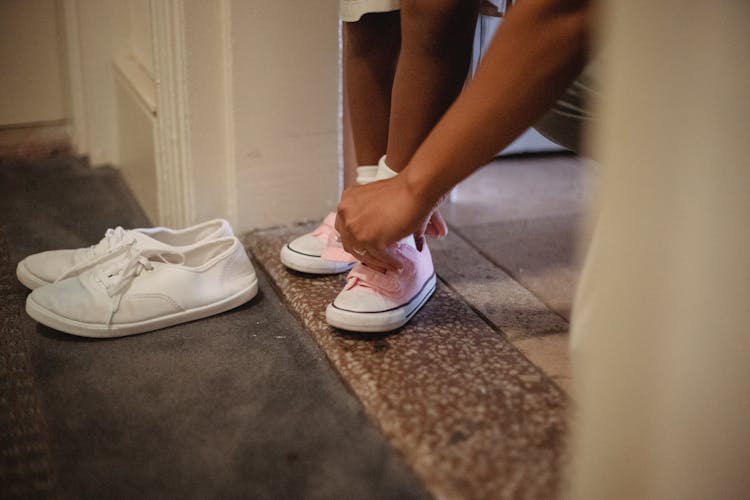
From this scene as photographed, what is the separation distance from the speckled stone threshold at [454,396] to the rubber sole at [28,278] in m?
0.34

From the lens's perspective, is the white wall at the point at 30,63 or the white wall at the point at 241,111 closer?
the white wall at the point at 241,111

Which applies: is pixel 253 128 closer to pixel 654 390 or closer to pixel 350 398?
pixel 350 398

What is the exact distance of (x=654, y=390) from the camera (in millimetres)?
572

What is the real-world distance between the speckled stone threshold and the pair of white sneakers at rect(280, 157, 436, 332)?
0.02m

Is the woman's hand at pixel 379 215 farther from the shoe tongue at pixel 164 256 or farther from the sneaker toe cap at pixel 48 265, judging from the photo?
the sneaker toe cap at pixel 48 265

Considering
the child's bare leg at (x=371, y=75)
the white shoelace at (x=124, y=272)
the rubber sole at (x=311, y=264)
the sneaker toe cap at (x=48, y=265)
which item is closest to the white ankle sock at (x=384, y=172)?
the child's bare leg at (x=371, y=75)

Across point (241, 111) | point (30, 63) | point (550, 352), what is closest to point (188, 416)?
point (550, 352)

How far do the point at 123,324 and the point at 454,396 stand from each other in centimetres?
45

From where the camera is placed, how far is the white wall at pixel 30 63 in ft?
5.75

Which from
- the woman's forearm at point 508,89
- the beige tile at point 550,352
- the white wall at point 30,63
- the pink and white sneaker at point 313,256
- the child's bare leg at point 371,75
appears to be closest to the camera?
the woman's forearm at point 508,89

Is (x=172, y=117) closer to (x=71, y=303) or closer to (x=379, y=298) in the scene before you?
(x=71, y=303)

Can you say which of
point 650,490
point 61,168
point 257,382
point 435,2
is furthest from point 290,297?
point 61,168

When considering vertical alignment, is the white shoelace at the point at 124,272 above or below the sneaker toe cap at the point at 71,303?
above

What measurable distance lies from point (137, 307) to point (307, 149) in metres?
0.43
